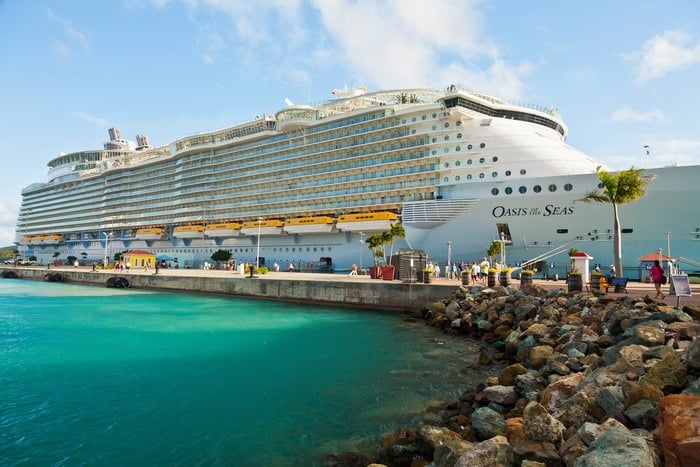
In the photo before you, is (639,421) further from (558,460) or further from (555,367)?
(555,367)

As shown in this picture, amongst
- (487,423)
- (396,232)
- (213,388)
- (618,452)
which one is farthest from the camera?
→ (396,232)

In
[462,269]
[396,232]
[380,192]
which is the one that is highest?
[380,192]

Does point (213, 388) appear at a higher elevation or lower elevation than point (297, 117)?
lower

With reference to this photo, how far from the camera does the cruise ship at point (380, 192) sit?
2414cm

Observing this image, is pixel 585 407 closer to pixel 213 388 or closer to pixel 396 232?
pixel 213 388

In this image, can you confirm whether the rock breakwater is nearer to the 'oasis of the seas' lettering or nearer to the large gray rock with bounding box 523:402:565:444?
the large gray rock with bounding box 523:402:565:444

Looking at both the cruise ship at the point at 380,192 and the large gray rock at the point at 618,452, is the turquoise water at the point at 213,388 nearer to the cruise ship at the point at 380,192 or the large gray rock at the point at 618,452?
the large gray rock at the point at 618,452

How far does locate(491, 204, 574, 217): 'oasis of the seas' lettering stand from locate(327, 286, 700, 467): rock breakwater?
13.9 m

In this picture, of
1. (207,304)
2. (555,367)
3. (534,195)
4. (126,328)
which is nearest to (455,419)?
(555,367)

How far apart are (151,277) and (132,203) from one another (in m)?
31.6

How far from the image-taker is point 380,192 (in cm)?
3612

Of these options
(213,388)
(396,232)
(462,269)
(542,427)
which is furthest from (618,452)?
(396,232)

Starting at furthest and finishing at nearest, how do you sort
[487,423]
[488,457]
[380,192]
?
[380,192] → [487,423] → [488,457]

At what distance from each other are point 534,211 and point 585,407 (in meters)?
21.6
